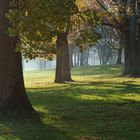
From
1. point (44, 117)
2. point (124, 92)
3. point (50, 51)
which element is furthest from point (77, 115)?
point (124, 92)

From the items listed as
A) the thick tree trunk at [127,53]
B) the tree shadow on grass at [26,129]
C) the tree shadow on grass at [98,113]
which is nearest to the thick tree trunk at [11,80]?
the tree shadow on grass at [26,129]

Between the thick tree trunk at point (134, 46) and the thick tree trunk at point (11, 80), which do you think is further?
the thick tree trunk at point (134, 46)

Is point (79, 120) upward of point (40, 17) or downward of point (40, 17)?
downward

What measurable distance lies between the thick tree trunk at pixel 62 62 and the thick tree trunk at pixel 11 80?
21390 millimetres

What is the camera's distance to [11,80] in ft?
62.7

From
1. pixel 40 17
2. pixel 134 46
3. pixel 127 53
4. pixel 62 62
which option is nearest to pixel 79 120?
pixel 40 17

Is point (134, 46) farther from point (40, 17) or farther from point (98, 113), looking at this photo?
point (40, 17)

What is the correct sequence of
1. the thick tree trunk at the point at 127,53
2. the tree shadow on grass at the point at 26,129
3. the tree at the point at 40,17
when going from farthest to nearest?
the thick tree trunk at the point at 127,53 → the tree at the point at 40,17 → the tree shadow on grass at the point at 26,129

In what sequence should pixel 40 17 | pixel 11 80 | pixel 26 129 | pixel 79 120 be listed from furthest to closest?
pixel 11 80
pixel 79 120
pixel 40 17
pixel 26 129

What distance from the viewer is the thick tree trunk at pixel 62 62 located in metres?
41.3

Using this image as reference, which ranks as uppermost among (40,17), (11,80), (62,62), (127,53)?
(40,17)

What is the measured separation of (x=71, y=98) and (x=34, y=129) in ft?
34.2

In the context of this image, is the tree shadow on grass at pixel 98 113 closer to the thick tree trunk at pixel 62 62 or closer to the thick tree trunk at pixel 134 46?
the thick tree trunk at pixel 62 62

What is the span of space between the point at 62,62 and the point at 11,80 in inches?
932
